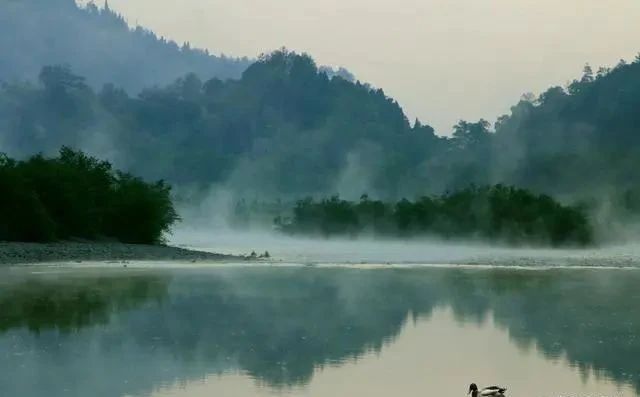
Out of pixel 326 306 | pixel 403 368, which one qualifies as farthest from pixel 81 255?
pixel 403 368

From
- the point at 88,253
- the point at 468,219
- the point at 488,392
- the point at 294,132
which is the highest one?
the point at 294,132

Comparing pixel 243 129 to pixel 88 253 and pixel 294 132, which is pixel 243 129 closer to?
pixel 294 132

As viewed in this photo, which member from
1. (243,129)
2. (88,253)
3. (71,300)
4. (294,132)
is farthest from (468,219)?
(243,129)

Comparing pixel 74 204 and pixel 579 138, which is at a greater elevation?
pixel 579 138

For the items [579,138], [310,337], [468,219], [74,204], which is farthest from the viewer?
[579,138]

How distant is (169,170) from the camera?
149 metres

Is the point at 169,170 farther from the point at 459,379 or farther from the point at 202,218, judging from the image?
the point at 459,379

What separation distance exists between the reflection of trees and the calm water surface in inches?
1.6

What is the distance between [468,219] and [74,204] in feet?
101

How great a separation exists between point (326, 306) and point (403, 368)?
9.37 meters

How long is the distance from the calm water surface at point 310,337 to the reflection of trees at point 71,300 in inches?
1.6

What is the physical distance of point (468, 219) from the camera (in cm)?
7625

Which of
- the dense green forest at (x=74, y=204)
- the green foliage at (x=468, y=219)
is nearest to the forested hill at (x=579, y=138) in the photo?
the green foliage at (x=468, y=219)

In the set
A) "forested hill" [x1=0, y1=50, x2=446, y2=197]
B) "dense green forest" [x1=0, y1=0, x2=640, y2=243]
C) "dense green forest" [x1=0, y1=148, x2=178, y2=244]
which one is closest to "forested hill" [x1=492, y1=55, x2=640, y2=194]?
"dense green forest" [x1=0, y1=0, x2=640, y2=243]
